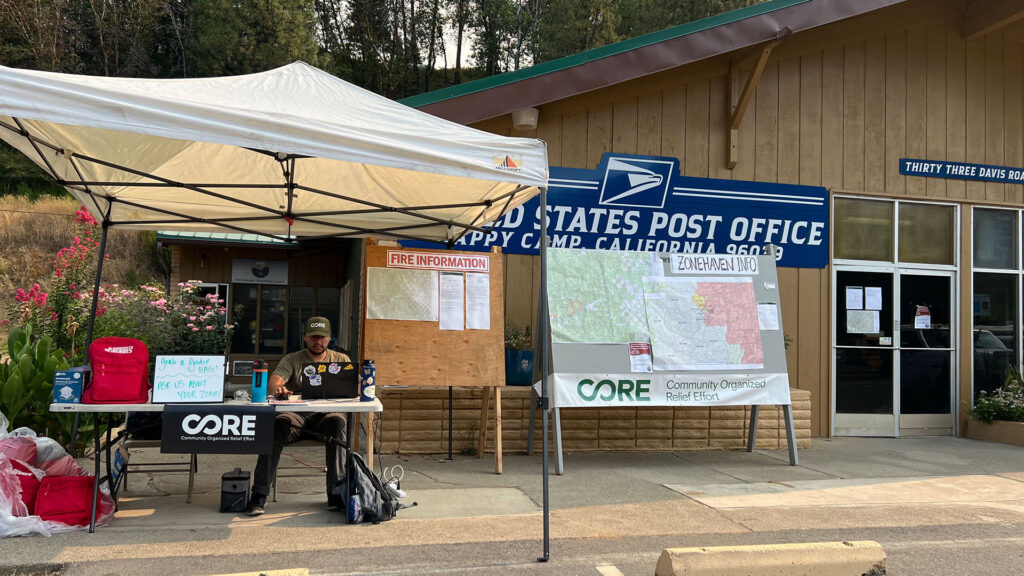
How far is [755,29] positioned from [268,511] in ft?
24.2

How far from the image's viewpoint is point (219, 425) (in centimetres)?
504

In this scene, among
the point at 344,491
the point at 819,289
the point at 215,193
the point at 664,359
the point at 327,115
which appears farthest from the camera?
the point at 819,289

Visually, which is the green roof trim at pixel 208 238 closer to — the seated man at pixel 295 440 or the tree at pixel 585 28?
the seated man at pixel 295 440

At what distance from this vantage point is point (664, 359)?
25.3 ft

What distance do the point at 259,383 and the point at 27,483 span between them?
158 cm

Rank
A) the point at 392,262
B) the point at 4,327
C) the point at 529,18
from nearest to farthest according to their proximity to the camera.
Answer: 1. the point at 392,262
2. the point at 4,327
3. the point at 529,18

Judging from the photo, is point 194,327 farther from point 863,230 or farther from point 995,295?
point 995,295

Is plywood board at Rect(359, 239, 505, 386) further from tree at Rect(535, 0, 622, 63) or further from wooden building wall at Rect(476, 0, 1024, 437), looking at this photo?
tree at Rect(535, 0, 622, 63)

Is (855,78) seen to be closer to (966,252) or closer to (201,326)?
(966,252)

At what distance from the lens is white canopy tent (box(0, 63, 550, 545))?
13.6ft

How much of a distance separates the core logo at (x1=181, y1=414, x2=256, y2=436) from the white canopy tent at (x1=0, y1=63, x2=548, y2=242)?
1751mm

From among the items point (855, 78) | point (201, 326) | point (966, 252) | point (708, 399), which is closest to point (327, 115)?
point (708, 399)

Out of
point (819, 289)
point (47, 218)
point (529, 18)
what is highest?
point (529, 18)

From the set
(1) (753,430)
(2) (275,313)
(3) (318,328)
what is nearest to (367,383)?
(3) (318,328)
